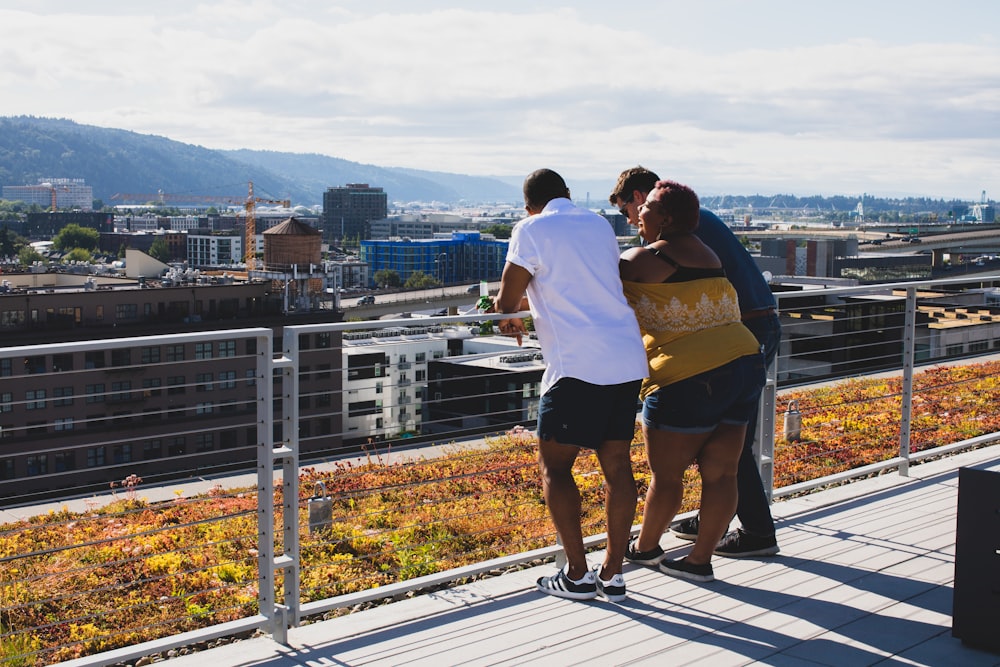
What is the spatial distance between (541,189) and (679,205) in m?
0.44

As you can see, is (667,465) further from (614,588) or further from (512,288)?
(512,288)

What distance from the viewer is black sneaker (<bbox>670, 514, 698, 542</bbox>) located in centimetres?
423

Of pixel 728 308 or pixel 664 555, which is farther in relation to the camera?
pixel 664 555

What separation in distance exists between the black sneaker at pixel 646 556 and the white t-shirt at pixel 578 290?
0.89 metres

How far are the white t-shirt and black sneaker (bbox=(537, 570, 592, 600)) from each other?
0.73 metres

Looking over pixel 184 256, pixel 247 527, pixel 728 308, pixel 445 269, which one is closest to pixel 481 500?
pixel 247 527

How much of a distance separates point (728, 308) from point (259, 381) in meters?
1.51

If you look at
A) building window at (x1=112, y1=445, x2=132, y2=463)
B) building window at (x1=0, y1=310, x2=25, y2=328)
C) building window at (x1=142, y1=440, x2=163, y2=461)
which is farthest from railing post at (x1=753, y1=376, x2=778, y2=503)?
building window at (x1=0, y1=310, x2=25, y2=328)

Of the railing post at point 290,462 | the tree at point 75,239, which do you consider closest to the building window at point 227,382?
the railing post at point 290,462

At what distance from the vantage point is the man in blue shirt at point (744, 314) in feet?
11.9

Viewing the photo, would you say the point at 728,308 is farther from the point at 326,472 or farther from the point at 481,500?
the point at 326,472

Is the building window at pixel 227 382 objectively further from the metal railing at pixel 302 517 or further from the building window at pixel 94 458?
the building window at pixel 94 458

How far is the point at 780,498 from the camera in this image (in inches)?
195

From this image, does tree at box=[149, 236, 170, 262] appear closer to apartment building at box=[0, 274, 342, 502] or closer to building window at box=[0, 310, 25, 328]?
apartment building at box=[0, 274, 342, 502]
